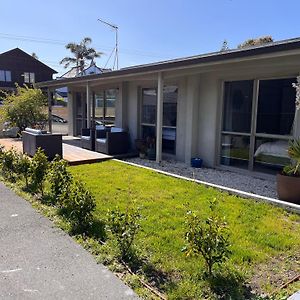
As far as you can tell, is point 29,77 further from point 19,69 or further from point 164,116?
point 164,116

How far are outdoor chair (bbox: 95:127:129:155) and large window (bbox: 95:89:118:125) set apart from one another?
218 centimetres

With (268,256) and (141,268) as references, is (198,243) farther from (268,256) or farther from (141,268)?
(268,256)

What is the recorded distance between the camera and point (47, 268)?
295cm

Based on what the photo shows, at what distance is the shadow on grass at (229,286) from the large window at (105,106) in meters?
9.49

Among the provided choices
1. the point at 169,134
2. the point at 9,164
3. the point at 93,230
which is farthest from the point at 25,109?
the point at 93,230

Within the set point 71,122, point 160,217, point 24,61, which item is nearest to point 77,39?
point 24,61

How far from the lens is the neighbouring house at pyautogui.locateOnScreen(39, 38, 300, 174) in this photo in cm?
616

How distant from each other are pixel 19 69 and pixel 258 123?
44176 mm

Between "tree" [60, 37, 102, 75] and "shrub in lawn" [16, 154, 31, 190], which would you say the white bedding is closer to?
"shrub in lawn" [16, 154, 31, 190]

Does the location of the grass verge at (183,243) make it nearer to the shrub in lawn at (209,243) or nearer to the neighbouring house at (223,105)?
the shrub in lawn at (209,243)

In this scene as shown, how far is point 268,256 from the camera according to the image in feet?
10.7

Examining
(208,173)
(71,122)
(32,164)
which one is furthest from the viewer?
(71,122)

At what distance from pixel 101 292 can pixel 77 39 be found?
45163 mm

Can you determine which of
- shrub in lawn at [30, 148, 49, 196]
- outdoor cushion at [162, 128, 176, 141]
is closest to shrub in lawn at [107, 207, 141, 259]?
shrub in lawn at [30, 148, 49, 196]
